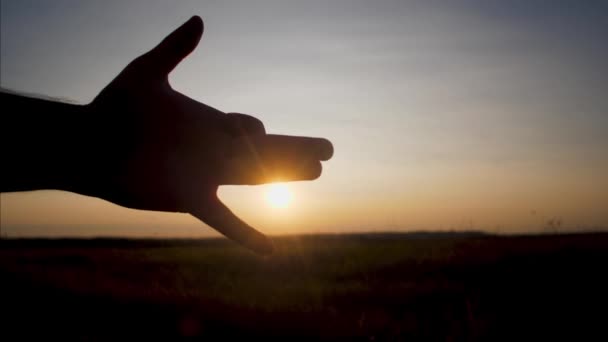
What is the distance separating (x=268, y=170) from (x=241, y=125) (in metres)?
0.15

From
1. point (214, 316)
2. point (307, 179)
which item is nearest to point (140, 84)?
point (307, 179)

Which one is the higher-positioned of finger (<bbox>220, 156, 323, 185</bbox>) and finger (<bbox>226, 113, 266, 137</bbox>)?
finger (<bbox>226, 113, 266, 137</bbox>)

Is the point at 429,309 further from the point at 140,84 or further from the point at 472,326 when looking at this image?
the point at 140,84

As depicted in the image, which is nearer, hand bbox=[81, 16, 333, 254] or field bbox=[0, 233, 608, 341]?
hand bbox=[81, 16, 333, 254]

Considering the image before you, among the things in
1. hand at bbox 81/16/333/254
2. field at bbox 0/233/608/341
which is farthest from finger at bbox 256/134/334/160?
field at bbox 0/233/608/341

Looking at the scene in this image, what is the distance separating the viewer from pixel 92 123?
4.58 feet

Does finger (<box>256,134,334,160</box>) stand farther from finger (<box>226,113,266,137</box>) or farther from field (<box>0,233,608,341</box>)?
field (<box>0,233,608,341</box>)

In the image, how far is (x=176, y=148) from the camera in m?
1.49

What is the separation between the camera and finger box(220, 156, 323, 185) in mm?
1479

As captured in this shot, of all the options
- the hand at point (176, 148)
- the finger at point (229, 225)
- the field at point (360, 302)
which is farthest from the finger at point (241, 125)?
the field at point (360, 302)

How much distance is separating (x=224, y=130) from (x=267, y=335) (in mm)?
12721

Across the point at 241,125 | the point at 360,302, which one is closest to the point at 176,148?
the point at 241,125

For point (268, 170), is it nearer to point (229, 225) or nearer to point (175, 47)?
point (229, 225)

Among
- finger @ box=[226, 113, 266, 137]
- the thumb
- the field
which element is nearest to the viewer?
the thumb
